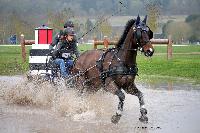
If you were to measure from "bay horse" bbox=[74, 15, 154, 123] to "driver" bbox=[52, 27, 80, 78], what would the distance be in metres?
1.23

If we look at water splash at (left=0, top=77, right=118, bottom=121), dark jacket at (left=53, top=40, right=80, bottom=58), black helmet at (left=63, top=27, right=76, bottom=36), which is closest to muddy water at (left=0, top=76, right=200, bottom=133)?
water splash at (left=0, top=77, right=118, bottom=121)

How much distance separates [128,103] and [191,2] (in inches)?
237

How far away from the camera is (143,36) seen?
1094 centimetres

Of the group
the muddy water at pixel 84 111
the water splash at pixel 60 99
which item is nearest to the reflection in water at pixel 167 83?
the muddy water at pixel 84 111

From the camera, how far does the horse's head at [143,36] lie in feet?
35.3

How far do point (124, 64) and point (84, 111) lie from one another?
1295 mm

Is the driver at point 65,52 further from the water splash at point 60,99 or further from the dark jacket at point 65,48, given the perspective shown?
the water splash at point 60,99

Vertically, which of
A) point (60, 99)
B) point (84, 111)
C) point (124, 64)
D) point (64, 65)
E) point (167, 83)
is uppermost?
point (124, 64)

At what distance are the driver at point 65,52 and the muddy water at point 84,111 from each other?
0.50m

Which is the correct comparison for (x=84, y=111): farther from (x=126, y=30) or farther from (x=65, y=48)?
(x=65, y=48)

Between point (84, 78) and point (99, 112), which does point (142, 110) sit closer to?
point (99, 112)

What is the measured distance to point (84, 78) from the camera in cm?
1260

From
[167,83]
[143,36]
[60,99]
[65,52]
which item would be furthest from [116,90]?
[167,83]

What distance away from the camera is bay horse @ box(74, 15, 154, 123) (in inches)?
429
